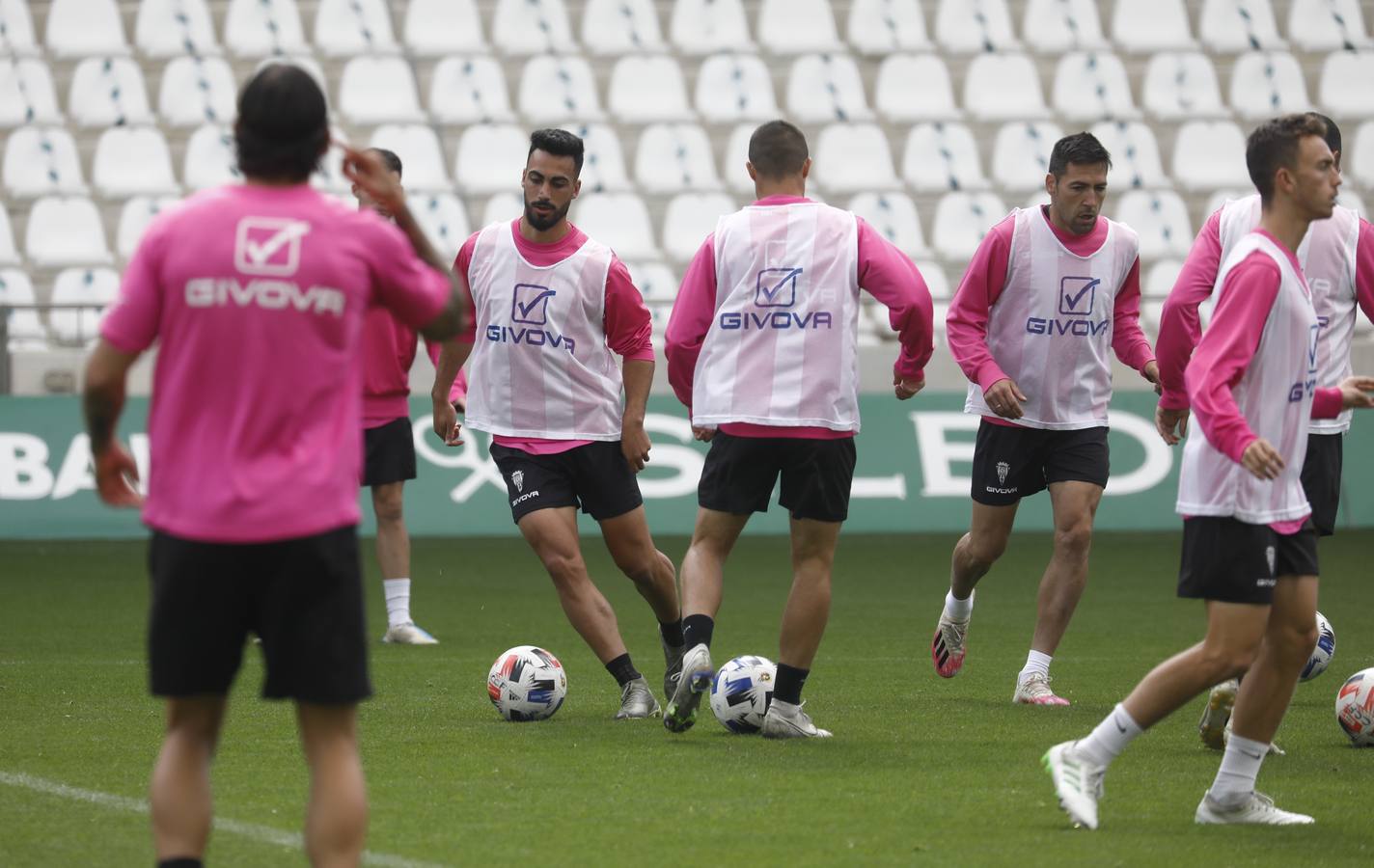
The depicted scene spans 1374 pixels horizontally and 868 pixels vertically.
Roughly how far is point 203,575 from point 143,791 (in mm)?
2266

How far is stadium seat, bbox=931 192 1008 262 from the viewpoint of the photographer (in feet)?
60.3

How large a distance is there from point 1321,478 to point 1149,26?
14.8 meters

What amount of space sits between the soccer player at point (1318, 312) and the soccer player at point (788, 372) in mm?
903

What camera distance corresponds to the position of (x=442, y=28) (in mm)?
19984

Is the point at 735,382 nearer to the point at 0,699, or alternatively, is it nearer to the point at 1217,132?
the point at 0,699

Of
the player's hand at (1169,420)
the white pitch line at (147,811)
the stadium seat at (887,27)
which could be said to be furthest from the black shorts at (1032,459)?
the stadium seat at (887,27)

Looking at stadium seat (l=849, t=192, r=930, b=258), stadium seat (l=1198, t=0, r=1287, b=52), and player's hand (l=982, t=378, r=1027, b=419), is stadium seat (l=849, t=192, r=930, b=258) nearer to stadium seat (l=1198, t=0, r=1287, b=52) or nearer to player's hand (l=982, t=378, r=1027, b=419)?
stadium seat (l=1198, t=0, r=1287, b=52)

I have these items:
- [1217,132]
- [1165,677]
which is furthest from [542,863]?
[1217,132]

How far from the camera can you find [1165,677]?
5340 mm

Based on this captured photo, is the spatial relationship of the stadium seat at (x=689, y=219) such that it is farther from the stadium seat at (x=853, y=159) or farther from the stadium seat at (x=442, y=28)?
the stadium seat at (x=442, y=28)

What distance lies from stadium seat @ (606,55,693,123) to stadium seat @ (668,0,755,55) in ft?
1.68

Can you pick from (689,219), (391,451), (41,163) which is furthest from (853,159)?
(391,451)

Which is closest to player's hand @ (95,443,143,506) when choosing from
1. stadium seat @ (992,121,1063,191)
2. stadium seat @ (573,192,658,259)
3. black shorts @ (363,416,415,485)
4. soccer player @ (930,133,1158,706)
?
soccer player @ (930,133,1158,706)

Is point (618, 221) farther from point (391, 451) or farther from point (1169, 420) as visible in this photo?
point (1169, 420)
